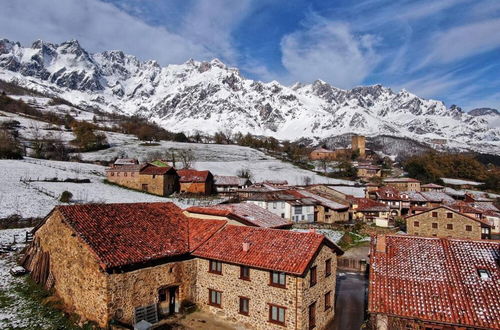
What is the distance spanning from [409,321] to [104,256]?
12.9 metres

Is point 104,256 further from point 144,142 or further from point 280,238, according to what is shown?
point 144,142

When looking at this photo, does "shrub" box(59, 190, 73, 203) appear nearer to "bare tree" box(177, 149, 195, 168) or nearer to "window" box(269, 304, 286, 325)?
"window" box(269, 304, 286, 325)

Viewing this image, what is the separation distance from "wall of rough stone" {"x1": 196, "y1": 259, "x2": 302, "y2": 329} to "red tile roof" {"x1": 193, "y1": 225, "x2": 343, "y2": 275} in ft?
1.68

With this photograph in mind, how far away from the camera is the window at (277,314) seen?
1652cm

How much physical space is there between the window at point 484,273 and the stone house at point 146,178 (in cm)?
5263

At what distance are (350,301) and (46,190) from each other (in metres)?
42.7

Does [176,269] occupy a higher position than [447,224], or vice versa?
[176,269]

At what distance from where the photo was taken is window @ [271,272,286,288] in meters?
16.6

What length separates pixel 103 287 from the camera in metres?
16.0

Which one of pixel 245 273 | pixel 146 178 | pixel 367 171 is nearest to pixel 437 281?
pixel 245 273

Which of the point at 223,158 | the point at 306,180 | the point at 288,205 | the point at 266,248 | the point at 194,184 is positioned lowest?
the point at 288,205

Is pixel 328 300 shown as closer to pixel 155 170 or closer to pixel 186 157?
pixel 155 170

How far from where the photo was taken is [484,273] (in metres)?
15.5

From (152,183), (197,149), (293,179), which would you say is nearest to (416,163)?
(293,179)
